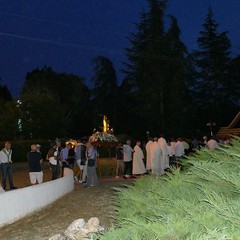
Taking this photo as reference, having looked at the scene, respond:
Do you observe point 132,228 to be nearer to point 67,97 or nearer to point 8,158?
point 8,158

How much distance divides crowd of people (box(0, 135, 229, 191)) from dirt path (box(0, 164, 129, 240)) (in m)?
1.84

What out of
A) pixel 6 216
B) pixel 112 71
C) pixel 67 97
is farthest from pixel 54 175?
pixel 67 97

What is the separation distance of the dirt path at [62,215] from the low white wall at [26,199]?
0.17 m

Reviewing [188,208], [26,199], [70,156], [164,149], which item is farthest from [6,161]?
[188,208]

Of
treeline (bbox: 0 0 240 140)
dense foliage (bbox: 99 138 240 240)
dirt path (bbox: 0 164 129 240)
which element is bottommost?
dirt path (bbox: 0 164 129 240)

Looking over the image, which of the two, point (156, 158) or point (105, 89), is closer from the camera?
point (156, 158)

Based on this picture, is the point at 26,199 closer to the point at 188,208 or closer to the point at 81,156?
the point at 81,156

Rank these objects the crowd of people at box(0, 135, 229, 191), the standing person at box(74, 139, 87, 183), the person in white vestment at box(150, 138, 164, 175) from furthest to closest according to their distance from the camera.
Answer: the person in white vestment at box(150, 138, 164, 175)
the standing person at box(74, 139, 87, 183)
the crowd of people at box(0, 135, 229, 191)

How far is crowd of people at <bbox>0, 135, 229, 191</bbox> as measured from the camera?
51.8 feet

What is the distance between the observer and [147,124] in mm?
56625

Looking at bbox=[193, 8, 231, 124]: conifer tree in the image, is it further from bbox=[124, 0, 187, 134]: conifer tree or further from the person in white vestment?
the person in white vestment

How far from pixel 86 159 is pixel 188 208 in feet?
44.8

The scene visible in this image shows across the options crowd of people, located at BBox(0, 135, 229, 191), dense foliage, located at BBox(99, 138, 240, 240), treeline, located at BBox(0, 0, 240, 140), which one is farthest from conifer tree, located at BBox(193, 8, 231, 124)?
dense foliage, located at BBox(99, 138, 240, 240)

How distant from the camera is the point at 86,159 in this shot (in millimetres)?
17828
